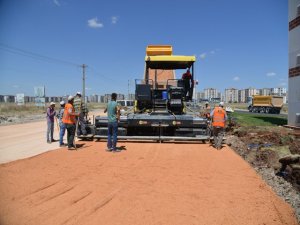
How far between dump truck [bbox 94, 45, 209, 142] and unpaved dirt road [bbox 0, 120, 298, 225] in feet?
8.84

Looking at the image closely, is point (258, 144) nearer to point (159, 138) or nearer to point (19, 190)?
point (159, 138)

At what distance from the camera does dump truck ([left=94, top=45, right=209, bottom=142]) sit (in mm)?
11023

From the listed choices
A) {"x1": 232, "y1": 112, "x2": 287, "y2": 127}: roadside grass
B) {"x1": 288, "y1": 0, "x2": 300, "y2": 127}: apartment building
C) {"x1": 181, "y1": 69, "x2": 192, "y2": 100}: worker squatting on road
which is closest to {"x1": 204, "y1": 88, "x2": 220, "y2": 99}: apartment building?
{"x1": 232, "y1": 112, "x2": 287, "y2": 127}: roadside grass

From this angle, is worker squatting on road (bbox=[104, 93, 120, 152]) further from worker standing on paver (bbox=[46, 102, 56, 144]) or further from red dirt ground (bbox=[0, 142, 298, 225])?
worker standing on paver (bbox=[46, 102, 56, 144])

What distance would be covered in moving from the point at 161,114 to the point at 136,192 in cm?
679

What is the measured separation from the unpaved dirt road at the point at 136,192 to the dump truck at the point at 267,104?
40.0m

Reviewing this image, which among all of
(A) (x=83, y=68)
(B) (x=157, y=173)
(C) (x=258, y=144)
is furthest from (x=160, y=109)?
(A) (x=83, y=68)

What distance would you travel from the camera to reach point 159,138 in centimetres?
1103

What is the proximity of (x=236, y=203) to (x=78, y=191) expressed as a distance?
281 cm

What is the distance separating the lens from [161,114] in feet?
39.1

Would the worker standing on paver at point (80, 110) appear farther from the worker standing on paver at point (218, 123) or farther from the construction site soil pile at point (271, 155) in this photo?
the construction site soil pile at point (271, 155)

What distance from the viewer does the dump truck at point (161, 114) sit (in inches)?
434

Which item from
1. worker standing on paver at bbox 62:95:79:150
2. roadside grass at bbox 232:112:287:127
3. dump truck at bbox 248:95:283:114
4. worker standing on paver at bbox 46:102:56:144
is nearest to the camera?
worker standing on paver at bbox 62:95:79:150

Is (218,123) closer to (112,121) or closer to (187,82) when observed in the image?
(187,82)
